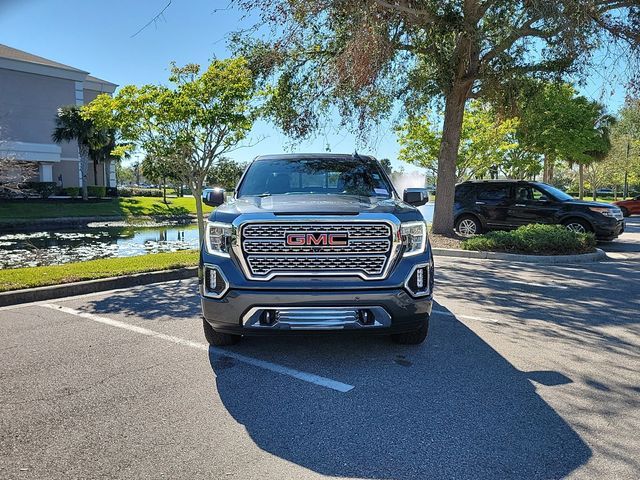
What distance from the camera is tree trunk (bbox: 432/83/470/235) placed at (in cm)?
1409

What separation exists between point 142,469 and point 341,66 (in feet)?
35.5

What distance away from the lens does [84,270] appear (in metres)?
8.42

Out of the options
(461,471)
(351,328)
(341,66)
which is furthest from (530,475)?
(341,66)

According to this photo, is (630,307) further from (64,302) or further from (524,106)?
(524,106)

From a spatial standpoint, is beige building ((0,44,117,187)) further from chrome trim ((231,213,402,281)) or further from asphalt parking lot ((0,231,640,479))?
chrome trim ((231,213,402,281))

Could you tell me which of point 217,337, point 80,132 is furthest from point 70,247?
point 80,132

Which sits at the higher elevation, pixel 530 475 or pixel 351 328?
pixel 351 328

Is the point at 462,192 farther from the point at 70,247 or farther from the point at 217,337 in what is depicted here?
the point at 70,247

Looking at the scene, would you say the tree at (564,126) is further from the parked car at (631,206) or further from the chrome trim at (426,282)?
the chrome trim at (426,282)

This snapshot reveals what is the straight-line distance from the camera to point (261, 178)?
548 cm

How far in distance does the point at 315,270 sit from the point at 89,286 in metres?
4.92

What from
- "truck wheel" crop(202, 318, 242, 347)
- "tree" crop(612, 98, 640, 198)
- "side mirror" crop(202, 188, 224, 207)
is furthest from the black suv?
"tree" crop(612, 98, 640, 198)

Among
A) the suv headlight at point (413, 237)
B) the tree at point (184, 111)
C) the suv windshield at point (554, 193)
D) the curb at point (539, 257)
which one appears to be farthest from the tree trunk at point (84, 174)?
the suv headlight at point (413, 237)

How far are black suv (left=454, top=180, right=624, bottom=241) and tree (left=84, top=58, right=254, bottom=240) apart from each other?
7859 mm
